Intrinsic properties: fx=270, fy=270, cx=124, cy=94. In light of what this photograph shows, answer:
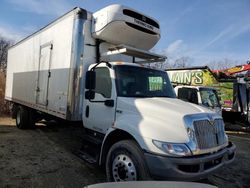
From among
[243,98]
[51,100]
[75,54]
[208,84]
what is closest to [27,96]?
[51,100]

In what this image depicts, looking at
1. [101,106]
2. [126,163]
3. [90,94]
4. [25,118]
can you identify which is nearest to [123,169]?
[126,163]

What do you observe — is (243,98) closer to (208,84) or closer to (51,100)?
(208,84)

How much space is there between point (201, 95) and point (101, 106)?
24.8 feet

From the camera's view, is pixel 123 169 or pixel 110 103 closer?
pixel 123 169

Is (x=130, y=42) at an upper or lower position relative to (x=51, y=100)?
upper

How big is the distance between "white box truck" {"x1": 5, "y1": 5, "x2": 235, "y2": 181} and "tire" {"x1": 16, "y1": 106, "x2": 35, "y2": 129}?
1574 mm

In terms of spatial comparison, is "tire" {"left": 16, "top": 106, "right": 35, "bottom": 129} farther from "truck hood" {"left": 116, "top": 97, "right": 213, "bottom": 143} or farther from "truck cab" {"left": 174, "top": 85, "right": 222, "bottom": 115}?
"truck cab" {"left": 174, "top": 85, "right": 222, "bottom": 115}

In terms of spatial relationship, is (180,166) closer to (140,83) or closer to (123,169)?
(123,169)

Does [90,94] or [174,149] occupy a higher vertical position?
[90,94]

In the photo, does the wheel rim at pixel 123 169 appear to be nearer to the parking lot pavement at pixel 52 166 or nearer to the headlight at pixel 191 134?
the parking lot pavement at pixel 52 166

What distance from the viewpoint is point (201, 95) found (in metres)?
12.0

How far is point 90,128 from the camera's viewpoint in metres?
5.93

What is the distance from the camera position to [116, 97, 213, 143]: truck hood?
163 inches

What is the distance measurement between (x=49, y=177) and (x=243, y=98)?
13.2m
